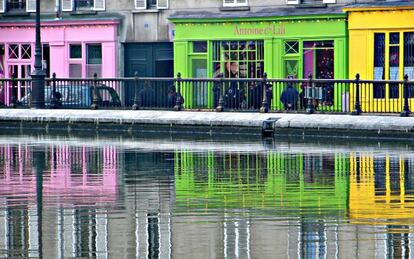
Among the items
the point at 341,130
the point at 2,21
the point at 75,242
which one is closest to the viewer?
the point at 75,242

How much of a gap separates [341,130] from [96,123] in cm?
914

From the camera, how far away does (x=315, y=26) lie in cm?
5756

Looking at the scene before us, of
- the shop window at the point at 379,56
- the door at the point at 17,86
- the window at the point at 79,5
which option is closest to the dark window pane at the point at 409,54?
the shop window at the point at 379,56

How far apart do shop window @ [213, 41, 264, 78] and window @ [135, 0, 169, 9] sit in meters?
3.15

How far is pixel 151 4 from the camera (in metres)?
63.1

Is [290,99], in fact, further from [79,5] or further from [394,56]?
[79,5]

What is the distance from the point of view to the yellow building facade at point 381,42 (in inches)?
2156

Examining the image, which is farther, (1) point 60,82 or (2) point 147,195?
(1) point 60,82

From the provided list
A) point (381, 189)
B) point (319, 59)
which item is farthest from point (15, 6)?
point (381, 189)

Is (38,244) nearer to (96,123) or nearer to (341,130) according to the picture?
(341,130)

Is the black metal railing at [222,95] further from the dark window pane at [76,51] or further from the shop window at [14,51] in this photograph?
the shop window at [14,51]

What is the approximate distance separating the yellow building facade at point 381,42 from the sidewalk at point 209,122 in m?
10.9

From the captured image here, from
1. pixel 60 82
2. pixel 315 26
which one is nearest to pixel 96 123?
pixel 60 82

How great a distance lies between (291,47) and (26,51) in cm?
1344
